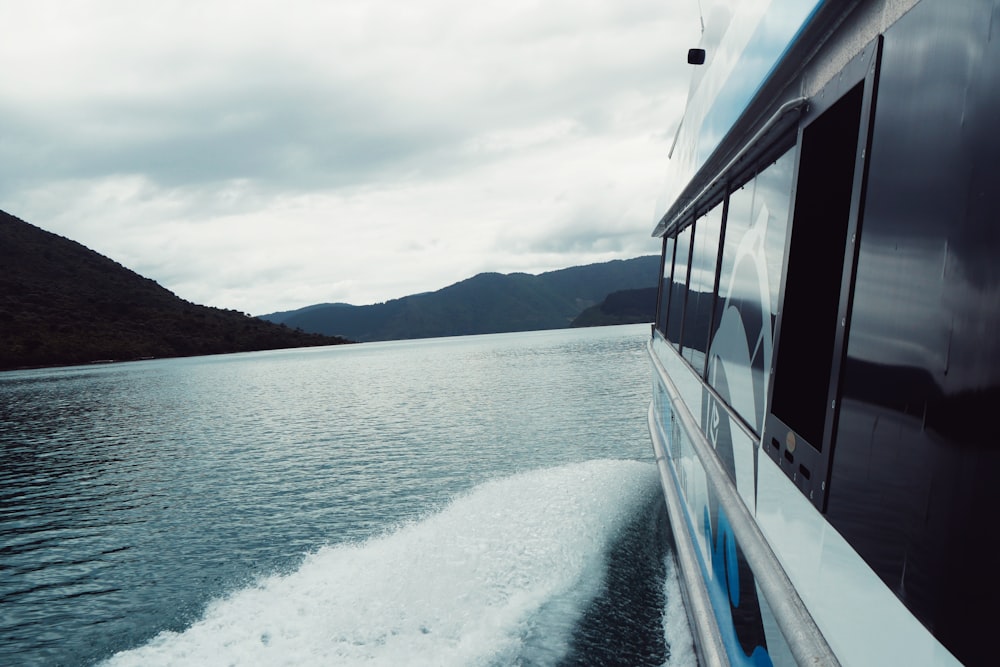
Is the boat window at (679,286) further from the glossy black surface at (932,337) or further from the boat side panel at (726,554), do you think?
the glossy black surface at (932,337)

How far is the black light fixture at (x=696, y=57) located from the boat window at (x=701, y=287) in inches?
49.7

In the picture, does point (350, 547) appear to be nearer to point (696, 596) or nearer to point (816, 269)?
point (696, 596)

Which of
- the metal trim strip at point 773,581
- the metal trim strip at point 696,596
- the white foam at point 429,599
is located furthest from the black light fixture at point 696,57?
the white foam at point 429,599

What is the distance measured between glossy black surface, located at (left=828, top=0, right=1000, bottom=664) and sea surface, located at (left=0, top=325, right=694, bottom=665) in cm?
419

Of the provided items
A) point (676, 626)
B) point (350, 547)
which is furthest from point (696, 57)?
Result: point (350, 547)

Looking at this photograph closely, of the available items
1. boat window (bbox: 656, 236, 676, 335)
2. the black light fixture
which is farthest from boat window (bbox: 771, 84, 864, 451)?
boat window (bbox: 656, 236, 676, 335)

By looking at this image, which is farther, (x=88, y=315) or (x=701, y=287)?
(x=88, y=315)

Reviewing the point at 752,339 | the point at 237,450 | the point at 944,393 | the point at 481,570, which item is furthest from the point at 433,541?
the point at 237,450

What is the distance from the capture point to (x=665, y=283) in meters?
8.53

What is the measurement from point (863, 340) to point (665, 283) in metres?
7.09

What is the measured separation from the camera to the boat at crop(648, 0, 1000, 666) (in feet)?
3.70

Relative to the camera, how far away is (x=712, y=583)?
3.53 m

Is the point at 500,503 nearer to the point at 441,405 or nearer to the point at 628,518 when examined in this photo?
the point at 628,518

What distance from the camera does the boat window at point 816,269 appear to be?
1.90 metres
